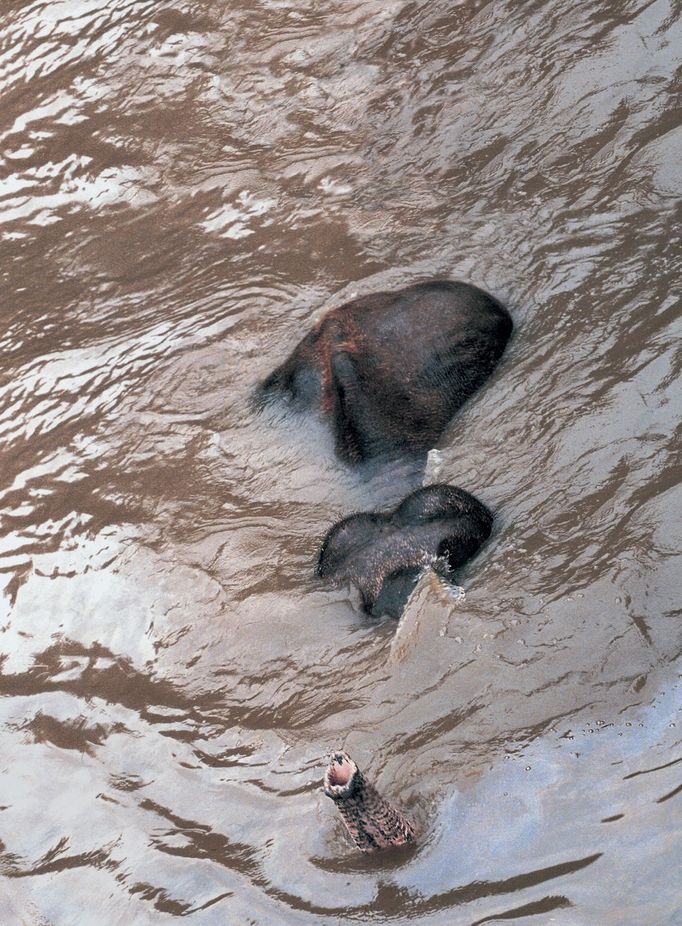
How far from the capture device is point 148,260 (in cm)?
723

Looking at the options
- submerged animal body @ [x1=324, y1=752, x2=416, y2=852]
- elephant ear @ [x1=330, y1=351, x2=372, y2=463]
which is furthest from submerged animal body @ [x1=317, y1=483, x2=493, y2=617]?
submerged animal body @ [x1=324, y1=752, x2=416, y2=852]

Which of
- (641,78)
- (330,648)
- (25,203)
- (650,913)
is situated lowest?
(650,913)

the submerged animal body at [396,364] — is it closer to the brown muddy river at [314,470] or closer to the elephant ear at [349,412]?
the elephant ear at [349,412]

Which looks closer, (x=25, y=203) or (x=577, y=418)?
(x=577, y=418)

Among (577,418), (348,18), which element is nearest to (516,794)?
(577,418)

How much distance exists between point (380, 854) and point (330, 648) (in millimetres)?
989

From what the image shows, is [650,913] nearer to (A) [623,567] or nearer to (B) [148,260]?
(A) [623,567]

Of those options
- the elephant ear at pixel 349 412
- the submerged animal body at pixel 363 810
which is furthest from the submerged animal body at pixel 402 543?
the submerged animal body at pixel 363 810

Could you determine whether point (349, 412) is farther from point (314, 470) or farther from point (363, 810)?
point (363, 810)

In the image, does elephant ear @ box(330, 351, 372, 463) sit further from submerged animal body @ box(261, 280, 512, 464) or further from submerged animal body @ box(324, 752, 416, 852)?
submerged animal body @ box(324, 752, 416, 852)

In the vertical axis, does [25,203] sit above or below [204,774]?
above

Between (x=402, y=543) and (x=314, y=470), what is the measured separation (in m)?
0.80

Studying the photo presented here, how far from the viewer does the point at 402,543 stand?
5.21 meters

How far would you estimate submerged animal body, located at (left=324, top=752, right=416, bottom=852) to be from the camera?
3891 mm
